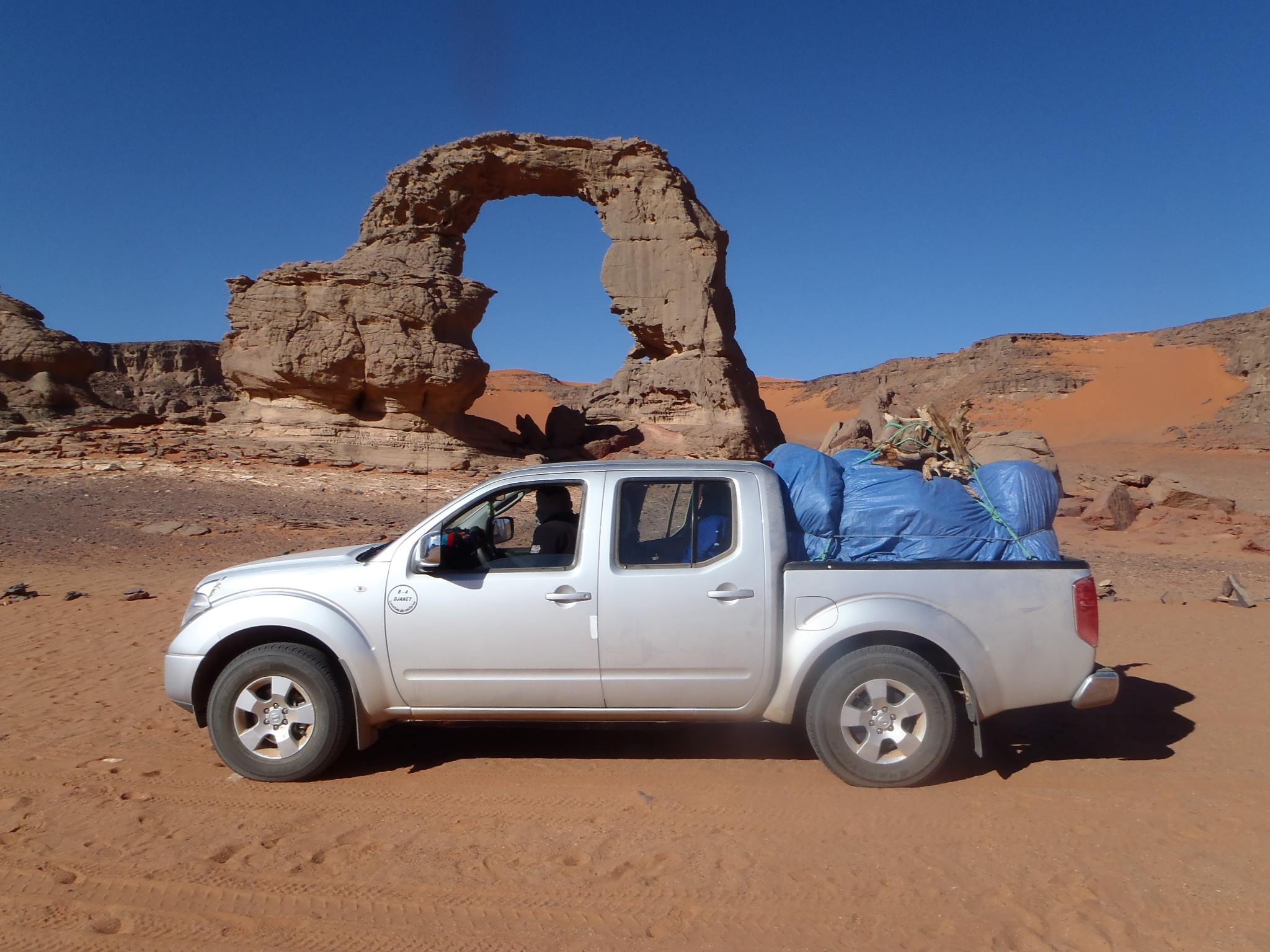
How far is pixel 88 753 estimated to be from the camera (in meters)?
5.10

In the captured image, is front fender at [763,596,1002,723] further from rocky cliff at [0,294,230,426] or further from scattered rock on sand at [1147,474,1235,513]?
rocky cliff at [0,294,230,426]

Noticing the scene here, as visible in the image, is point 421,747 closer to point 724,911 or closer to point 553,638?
point 553,638

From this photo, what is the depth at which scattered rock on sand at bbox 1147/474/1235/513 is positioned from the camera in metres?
18.5

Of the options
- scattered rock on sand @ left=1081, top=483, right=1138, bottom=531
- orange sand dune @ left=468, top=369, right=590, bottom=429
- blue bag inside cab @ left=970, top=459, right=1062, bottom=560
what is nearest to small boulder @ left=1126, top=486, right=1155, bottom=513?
scattered rock on sand @ left=1081, top=483, right=1138, bottom=531

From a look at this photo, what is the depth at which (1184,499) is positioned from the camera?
18594 mm

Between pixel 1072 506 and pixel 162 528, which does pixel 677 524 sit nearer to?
pixel 162 528

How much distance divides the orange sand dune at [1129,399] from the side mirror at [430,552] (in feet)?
145

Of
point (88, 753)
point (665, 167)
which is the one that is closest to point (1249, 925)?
point (88, 753)

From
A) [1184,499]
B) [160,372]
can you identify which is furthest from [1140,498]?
[160,372]

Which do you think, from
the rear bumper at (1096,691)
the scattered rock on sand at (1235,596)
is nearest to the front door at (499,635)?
the rear bumper at (1096,691)

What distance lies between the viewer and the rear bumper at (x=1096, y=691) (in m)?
4.50

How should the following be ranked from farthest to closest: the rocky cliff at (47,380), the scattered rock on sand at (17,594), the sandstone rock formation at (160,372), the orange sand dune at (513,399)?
the orange sand dune at (513,399) → the sandstone rock formation at (160,372) → the rocky cliff at (47,380) → the scattered rock on sand at (17,594)

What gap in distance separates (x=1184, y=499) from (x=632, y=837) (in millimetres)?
18937

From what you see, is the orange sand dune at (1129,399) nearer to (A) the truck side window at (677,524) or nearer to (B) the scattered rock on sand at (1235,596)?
(B) the scattered rock on sand at (1235,596)
